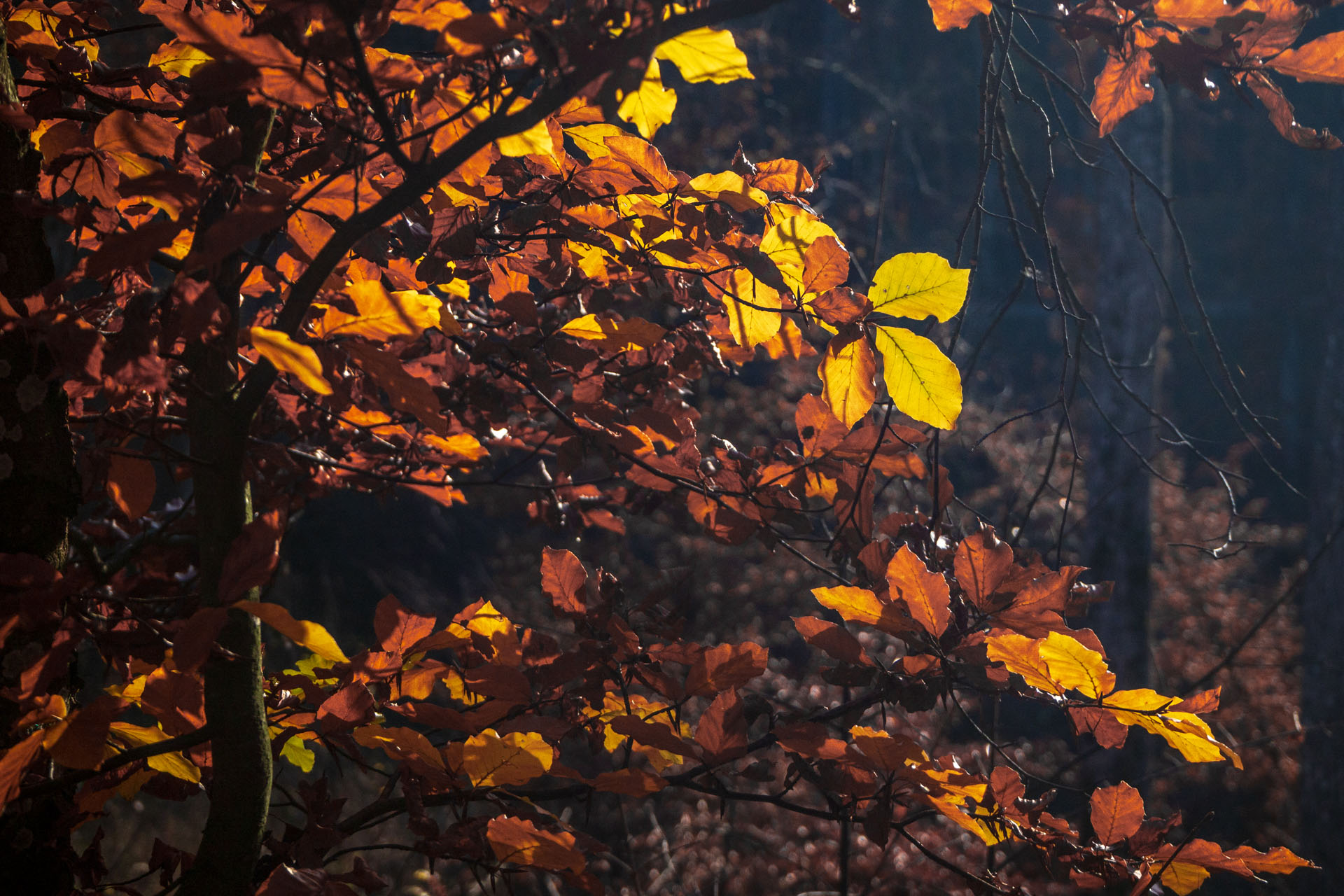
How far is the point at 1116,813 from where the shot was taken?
113cm

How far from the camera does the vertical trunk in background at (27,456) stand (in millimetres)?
1125

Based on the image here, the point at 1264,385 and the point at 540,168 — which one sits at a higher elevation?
the point at 540,168

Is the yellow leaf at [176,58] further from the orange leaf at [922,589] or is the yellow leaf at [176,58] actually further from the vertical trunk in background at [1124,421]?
the vertical trunk in background at [1124,421]

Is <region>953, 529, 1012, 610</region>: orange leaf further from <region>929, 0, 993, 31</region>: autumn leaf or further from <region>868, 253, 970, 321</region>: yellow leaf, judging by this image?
<region>929, 0, 993, 31</region>: autumn leaf

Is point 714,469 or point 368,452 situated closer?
point 714,469

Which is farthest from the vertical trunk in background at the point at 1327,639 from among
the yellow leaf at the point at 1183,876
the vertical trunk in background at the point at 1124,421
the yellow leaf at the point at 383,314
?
the yellow leaf at the point at 383,314

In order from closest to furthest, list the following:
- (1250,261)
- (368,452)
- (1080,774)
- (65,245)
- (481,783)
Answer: (481,783) < (368,452) < (65,245) < (1080,774) < (1250,261)

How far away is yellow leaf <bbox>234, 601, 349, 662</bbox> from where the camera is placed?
0.83m

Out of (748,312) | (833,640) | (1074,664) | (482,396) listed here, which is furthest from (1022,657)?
(482,396)

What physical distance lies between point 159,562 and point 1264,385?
1692 centimetres

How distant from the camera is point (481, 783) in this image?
1.09 meters

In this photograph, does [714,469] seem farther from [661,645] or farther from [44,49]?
[44,49]

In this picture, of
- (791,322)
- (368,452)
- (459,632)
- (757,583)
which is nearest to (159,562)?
(368,452)

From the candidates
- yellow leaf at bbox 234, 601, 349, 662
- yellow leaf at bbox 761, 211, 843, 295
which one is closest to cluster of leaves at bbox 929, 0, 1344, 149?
yellow leaf at bbox 761, 211, 843, 295
